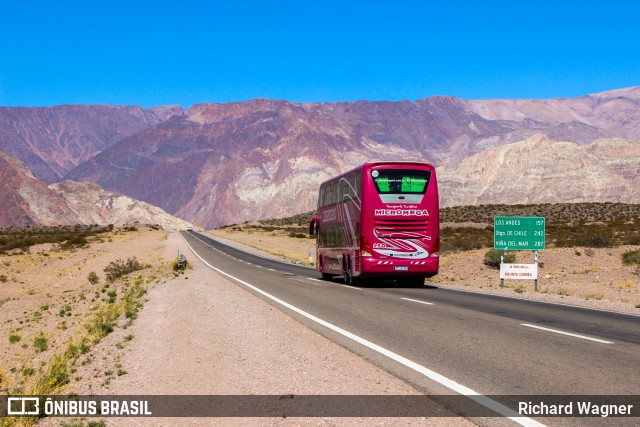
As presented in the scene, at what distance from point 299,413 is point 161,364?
3.25m

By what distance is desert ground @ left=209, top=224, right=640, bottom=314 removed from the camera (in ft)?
69.6

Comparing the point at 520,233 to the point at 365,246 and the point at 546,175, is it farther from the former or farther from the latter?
the point at 546,175

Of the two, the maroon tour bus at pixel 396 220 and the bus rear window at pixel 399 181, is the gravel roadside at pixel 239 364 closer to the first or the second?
the maroon tour bus at pixel 396 220

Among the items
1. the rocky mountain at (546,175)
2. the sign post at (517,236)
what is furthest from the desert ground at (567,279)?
the rocky mountain at (546,175)

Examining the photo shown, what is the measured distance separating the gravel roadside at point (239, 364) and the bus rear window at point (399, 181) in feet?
29.2

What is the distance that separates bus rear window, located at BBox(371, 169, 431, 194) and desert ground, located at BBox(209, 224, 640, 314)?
4.59 meters

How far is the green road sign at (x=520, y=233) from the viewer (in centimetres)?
2462

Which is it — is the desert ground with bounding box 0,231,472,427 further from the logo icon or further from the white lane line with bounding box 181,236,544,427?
the white lane line with bounding box 181,236,544,427

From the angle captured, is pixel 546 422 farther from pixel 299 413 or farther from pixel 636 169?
pixel 636 169

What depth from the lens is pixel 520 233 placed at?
24859mm

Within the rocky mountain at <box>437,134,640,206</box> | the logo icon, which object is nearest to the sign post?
the logo icon

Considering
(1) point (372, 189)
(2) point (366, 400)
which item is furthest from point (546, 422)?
(1) point (372, 189)

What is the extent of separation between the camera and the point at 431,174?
2309cm

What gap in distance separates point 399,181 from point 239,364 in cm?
1458
